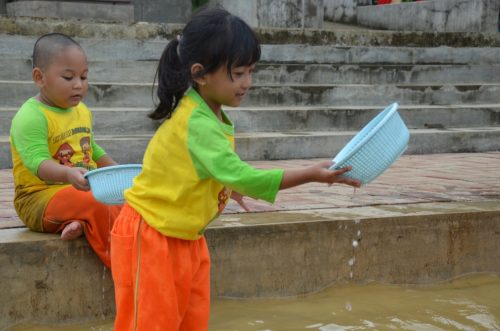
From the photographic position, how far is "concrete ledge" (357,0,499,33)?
35.6 ft

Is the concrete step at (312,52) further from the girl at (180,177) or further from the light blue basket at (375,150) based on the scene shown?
the light blue basket at (375,150)

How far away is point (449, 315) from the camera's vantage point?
11.8 feet

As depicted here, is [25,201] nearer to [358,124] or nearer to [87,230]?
[87,230]

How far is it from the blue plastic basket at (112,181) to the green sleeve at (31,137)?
421 millimetres

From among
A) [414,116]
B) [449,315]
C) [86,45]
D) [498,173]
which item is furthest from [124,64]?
[449,315]

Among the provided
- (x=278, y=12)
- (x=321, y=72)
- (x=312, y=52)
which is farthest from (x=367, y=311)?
(x=278, y=12)

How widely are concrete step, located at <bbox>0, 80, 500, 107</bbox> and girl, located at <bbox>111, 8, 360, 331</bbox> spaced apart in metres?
4.38

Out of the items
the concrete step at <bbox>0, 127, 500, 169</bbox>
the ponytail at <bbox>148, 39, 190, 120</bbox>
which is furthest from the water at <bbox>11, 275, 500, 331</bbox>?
the concrete step at <bbox>0, 127, 500, 169</bbox>

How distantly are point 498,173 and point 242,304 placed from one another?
9.94 feet

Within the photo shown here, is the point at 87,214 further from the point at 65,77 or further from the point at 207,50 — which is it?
the point at 207,50

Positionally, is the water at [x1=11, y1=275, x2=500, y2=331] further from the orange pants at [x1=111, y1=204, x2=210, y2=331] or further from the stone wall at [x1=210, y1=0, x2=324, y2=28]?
the stone wall at [x1=210, y1=0, x2=324, y2=28]

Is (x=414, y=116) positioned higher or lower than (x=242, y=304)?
higher

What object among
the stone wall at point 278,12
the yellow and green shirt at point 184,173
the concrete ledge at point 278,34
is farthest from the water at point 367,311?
the stone wall at point 278,12

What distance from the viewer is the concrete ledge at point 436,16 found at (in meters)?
10.9
